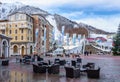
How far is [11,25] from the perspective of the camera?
279 ft

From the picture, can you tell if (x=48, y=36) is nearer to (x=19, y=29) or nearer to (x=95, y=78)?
(x=19, y=29)

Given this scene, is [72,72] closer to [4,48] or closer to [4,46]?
[4,46]

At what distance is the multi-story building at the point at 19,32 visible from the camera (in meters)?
82.9

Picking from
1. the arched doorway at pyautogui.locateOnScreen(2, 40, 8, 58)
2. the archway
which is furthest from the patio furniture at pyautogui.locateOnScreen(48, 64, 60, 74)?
the arched doorway at pyautogui.locateOnScreen(2, 40, 8, 58)

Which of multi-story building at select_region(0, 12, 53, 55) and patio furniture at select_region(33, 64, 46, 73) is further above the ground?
multi-story building at select_region(0, 12, 53, 55)

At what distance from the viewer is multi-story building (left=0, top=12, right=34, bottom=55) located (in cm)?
8294

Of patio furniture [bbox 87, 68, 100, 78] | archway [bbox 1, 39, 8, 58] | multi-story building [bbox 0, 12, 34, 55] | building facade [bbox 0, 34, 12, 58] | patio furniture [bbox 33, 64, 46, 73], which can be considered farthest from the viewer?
multi-story building [bbox 0, 12, 34, 55]

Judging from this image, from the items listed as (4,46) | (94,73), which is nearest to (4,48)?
(4,46)

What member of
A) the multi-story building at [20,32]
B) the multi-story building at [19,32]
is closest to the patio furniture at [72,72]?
the multi-story building at [20,32]

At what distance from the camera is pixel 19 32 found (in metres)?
84.1

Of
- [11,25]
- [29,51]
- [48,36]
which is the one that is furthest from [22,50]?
[48,36]

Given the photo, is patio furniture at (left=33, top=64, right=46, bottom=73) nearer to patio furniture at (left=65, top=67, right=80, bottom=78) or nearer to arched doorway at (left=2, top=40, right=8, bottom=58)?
patio furniture at (left=65, top=67, right=80, bottom=78)

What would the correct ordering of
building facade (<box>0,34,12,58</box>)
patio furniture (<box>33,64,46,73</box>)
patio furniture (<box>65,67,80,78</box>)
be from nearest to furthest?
patio furniture (<box>65,67,80,78</box>) < patio furniture (<box>33,64,46,73</box>) < building facade (<box>0,34,12,58</box>)

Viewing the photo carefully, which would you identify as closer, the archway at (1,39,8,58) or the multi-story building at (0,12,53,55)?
the archway at (1,39,8,58)
